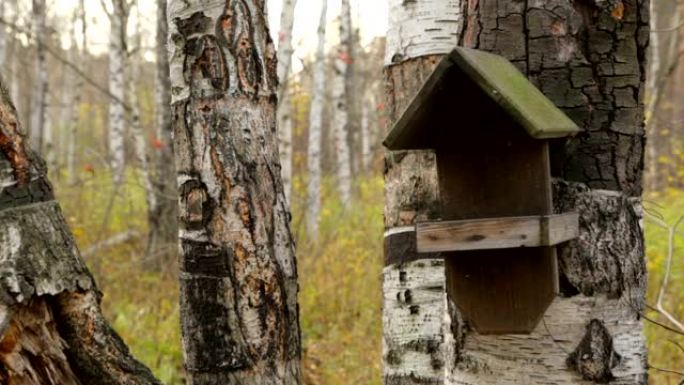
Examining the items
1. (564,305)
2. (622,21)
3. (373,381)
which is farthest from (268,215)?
(373,381)

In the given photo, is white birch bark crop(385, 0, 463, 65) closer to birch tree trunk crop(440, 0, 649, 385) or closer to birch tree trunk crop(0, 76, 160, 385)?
birch tree trunk crop(440, 0, 649, 385)

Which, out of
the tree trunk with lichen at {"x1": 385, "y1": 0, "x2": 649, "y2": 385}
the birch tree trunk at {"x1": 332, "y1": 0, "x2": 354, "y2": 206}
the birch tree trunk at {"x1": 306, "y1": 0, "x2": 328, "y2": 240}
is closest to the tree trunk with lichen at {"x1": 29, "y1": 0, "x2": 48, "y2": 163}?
the birch tree trunk at {"x1": 306, "y1": 0, "x2": 328, "y2": 240}

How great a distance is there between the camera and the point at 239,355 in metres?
2.10

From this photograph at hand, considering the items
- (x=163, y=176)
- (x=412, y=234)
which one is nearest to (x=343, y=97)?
(x=163, y=176)

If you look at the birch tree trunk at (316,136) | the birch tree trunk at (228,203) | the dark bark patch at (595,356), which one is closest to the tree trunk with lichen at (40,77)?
the birch tree trunk at (316,136)

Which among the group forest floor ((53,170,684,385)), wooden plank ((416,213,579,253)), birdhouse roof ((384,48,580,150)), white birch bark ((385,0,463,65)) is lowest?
forest floor ((53,170,684,385))

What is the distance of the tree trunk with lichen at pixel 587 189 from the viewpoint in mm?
1884

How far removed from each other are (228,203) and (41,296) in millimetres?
549

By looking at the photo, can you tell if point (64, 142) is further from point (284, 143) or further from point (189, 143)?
point (189, 143)

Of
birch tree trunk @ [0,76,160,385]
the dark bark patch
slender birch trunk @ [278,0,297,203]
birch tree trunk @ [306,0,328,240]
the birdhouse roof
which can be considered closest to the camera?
the birdhouse roof

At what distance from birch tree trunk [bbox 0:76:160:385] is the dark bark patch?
3.86 ft

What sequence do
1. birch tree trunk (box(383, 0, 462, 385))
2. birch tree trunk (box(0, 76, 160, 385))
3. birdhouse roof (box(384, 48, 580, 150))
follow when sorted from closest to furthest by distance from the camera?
birdhouse roof (box(384, 48, 580, 150)), birch tree trunk (box(0, 76, 160, 385)), birch tree trunk (box(383, 0, 462, 385))

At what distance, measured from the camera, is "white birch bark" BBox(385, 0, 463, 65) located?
293 cm

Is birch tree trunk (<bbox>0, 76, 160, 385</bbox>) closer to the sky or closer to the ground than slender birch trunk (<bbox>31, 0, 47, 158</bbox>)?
closer to the ground
